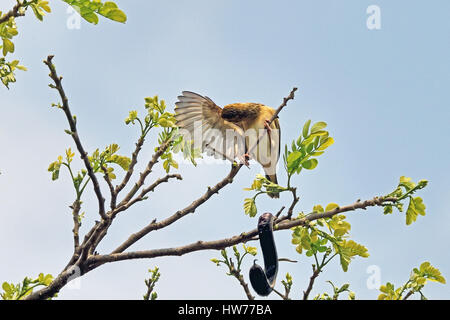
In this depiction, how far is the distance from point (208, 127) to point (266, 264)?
6.34 feet

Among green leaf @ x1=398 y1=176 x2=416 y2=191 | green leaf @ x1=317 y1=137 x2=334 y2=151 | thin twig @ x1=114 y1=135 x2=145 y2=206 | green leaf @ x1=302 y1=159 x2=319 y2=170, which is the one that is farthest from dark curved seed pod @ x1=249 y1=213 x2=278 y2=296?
thin twig @ x1=114 y1=135 x2=145 y2=206

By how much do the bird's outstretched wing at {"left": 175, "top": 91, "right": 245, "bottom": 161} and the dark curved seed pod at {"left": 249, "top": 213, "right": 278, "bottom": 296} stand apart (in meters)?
1.40

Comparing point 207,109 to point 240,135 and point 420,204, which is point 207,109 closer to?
point 240,135

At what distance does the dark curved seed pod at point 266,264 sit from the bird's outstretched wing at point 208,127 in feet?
4.60

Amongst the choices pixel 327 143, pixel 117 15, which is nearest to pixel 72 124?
pixel 117 15

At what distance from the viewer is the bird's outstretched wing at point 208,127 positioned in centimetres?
419

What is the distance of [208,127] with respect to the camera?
443 centimetres

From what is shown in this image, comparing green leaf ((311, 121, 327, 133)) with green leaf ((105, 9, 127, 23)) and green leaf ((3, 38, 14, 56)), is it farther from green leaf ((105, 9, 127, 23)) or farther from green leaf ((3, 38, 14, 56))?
green leaf ((3, 38, 14, 56))

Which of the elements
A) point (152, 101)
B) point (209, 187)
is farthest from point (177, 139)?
point (209, 187)

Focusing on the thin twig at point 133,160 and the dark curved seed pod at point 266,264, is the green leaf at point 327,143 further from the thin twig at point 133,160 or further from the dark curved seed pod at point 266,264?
the thin twig at point 133,160

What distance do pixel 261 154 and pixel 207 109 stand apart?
92 cm

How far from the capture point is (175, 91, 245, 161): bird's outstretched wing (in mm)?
4191
